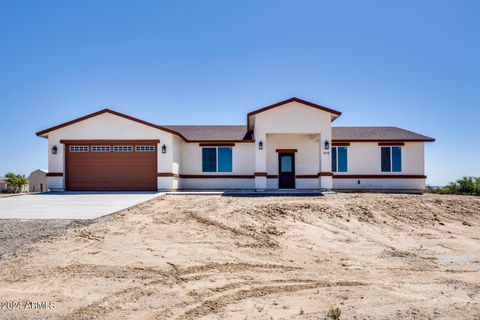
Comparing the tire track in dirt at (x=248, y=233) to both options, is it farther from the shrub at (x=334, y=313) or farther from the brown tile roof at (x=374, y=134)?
the brown tile roof at (x=374, y=134)

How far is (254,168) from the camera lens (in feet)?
Answer: 66.9

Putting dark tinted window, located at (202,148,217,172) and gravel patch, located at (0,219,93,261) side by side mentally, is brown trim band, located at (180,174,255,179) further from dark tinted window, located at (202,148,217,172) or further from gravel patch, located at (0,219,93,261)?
gravel patch, located at (0,219,93,261)

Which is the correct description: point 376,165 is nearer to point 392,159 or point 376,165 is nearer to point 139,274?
point 392,159

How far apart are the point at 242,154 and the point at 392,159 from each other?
27.5 ft

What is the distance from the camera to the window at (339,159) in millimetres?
20516

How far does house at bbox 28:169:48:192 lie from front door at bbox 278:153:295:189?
18770mm

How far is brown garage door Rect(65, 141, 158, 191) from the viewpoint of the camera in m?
18.5

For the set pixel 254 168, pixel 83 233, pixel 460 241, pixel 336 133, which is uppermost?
pixel 336 133

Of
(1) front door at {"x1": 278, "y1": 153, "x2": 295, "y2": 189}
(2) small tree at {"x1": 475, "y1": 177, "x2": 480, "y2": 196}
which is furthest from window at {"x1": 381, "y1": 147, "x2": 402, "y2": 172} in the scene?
(1) front door at {"x1": 278, "y1": 153, "x2": 295, "y2": 189}

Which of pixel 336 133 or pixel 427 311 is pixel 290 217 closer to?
pixel 427 311

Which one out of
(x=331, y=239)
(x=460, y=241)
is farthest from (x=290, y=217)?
(x=460, y=241)

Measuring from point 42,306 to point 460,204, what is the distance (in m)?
15.1

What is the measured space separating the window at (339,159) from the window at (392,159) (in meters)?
2.12

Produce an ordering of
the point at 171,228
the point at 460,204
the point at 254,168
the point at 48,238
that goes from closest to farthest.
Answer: the point at 48,238 → the point at 171,228 → the point at 460,204 → the point at 254,168
